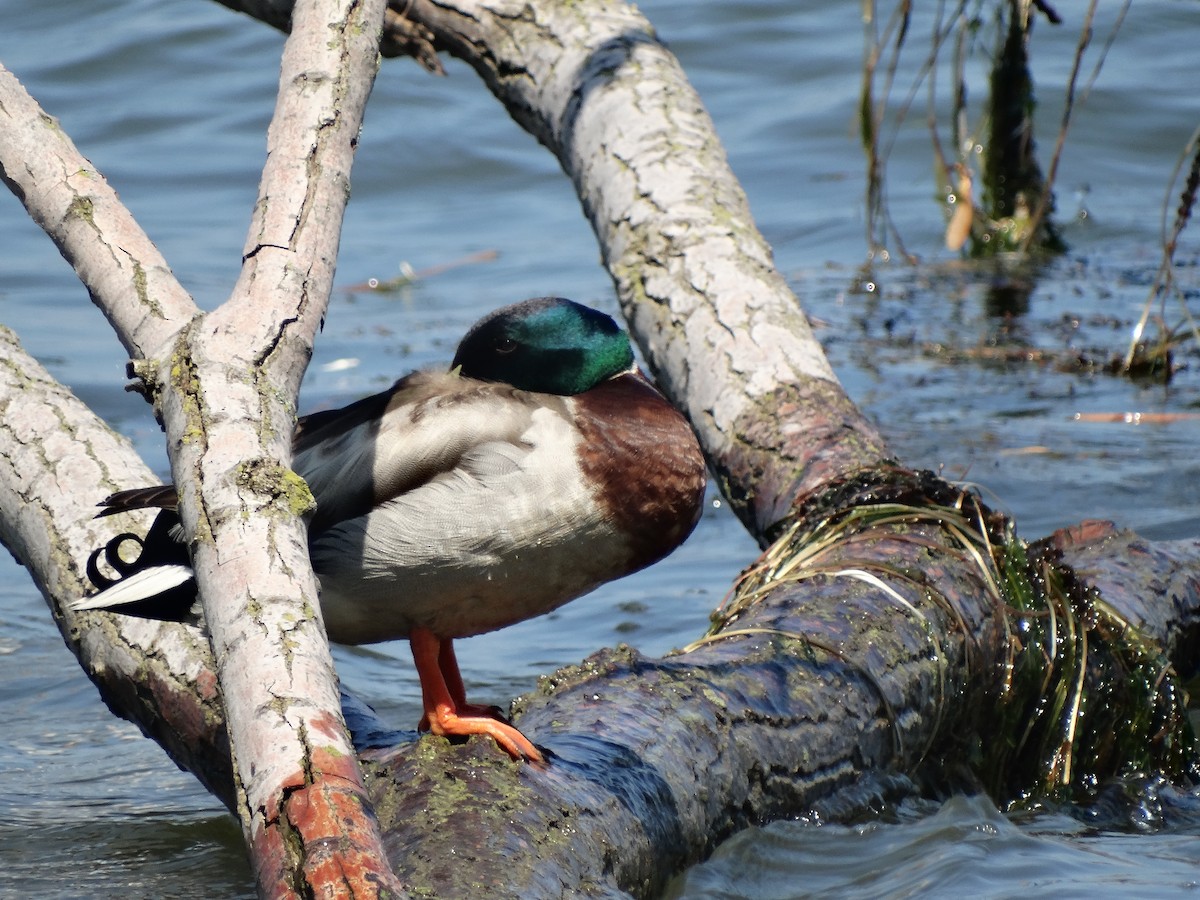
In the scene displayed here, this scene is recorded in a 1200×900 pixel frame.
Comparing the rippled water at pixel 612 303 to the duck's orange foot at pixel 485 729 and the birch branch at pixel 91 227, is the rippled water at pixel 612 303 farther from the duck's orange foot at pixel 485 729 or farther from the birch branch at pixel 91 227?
the birch branch at pixel 91 227

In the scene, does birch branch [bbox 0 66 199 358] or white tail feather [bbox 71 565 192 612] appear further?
white tail feather [bbox 71 565 192 612]

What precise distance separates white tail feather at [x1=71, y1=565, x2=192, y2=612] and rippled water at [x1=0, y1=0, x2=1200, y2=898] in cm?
80

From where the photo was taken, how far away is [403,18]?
5129 mm

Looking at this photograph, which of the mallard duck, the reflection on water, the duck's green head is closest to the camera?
the mallard duck

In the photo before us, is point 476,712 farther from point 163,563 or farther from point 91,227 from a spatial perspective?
point 91,227

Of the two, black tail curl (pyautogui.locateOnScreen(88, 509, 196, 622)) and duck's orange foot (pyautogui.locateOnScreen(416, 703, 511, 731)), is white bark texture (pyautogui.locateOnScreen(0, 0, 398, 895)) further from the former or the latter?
duck's orange foot (pyautogui.locateOnScreen(416, 703, 511, 731))

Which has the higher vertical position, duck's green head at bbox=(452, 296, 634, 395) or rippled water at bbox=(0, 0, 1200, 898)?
duck's green head at bbox=(452, 296, 634, 395)

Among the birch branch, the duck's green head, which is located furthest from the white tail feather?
the duck's green head

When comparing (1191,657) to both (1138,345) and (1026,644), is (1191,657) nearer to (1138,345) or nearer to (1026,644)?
(1026,644)

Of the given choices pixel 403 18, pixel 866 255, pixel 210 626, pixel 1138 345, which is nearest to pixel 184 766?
pixel 210 626

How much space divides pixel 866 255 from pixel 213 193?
4.09 meters

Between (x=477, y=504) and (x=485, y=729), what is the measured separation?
378 millimetres

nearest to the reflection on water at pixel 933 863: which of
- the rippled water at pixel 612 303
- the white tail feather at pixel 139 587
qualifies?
the rippled water at pixel 612 303

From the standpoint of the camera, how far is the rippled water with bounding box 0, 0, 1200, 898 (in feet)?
10.8
